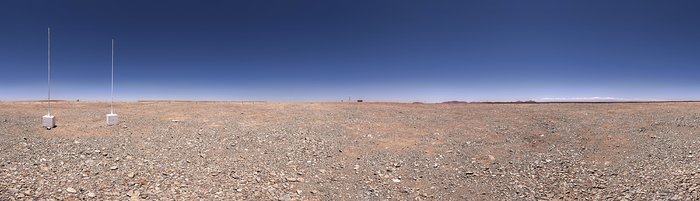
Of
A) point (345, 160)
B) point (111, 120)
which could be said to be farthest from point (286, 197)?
point (111, 120)

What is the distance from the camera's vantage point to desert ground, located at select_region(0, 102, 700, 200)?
9.62 metres

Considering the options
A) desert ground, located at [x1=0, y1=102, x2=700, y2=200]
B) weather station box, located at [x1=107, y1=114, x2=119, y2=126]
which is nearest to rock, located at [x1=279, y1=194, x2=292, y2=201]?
desert ground, located at [x1=0, y1=102, x2=700, y2=200]

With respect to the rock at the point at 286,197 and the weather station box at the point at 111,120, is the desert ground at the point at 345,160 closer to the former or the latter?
the rock at the point at 286,197

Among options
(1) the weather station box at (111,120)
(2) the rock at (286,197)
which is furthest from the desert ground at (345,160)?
(1) the weather station box at (111,120)

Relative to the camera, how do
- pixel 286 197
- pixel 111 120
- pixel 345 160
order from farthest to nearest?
1. pixel 111 120
2. pixel 345 160
3. pixel 286 197

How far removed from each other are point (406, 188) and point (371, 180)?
1.03 metres

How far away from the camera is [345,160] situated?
501 inches

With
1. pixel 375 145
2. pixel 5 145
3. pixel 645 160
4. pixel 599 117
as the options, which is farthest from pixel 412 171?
pixel 599 117

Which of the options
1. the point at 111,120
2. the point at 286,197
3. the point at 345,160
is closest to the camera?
the point at 286,197

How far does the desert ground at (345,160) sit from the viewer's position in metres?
9.62

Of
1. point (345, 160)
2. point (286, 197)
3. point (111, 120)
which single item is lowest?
point (286, 197)

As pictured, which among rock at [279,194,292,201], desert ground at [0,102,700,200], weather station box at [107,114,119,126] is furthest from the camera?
weather station box at [107,114,119,126]

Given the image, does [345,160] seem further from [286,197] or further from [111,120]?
[111,120]

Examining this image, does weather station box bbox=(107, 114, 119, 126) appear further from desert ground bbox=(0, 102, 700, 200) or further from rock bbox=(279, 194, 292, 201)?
rock bbox=(279, 194, 292, 201)
